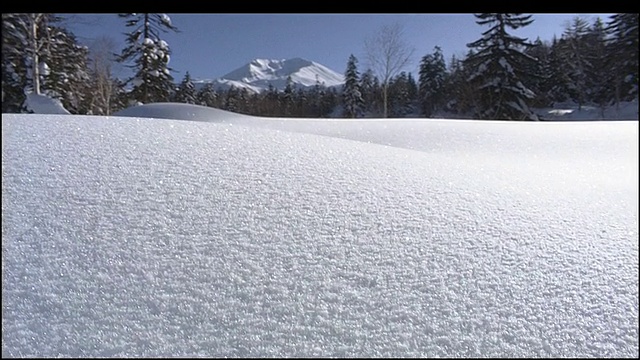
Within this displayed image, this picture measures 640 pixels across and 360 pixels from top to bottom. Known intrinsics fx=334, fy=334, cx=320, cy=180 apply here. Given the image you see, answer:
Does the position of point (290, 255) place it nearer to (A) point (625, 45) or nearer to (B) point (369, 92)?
(A) point (625, 45)

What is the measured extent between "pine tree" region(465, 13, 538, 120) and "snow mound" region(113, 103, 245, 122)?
4.14 metres

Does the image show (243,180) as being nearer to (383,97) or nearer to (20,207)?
(20,207)

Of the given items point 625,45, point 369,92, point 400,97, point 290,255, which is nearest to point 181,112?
point 290,255

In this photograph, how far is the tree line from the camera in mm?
1479

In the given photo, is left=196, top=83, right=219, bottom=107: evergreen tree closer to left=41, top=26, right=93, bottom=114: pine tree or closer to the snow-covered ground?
left=41, top=26, right=93, bottom=114: pine tree

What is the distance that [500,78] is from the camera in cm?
617

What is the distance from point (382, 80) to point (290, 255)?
5271 millimetres

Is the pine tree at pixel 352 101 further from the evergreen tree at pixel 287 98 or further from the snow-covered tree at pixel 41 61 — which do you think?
the snow-covered tree at pixel 41 61

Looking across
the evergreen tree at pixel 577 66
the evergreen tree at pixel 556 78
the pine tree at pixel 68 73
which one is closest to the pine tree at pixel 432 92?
the evergreen tree at pixel 556 78

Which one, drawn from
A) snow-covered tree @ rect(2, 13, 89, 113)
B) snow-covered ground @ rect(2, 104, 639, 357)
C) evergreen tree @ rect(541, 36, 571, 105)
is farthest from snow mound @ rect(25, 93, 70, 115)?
evergreen tree @ rect(541, 36, 571, 105)
